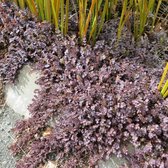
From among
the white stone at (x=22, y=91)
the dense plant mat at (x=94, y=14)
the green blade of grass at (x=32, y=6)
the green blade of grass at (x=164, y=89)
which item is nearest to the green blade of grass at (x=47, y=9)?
the dense plant mat at (x=94, y=14)

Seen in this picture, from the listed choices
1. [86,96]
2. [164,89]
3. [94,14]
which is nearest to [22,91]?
[86,96]

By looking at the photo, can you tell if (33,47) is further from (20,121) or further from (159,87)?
(159,87)

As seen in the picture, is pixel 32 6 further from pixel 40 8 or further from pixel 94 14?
pixel 94 14

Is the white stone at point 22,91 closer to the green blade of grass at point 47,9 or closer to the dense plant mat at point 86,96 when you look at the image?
the dense plant mat at point 86,96

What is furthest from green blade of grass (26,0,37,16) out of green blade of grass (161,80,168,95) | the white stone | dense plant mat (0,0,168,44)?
green blade of grass (161,80,168,95)

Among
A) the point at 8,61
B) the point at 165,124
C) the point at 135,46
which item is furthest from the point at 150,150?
the point at 8,61

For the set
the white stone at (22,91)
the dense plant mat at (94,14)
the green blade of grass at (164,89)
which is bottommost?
the white stone at (22,91)

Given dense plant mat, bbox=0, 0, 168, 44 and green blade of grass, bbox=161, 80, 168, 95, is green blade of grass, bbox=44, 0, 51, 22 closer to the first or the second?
dense plant mat, bbox=0, 0, 168, 44

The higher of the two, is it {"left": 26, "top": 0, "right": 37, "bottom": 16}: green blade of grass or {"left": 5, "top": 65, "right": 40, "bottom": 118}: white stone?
{"left": 26, "top": 0, "right": 37, "bottom": 16}: green blade of grass
